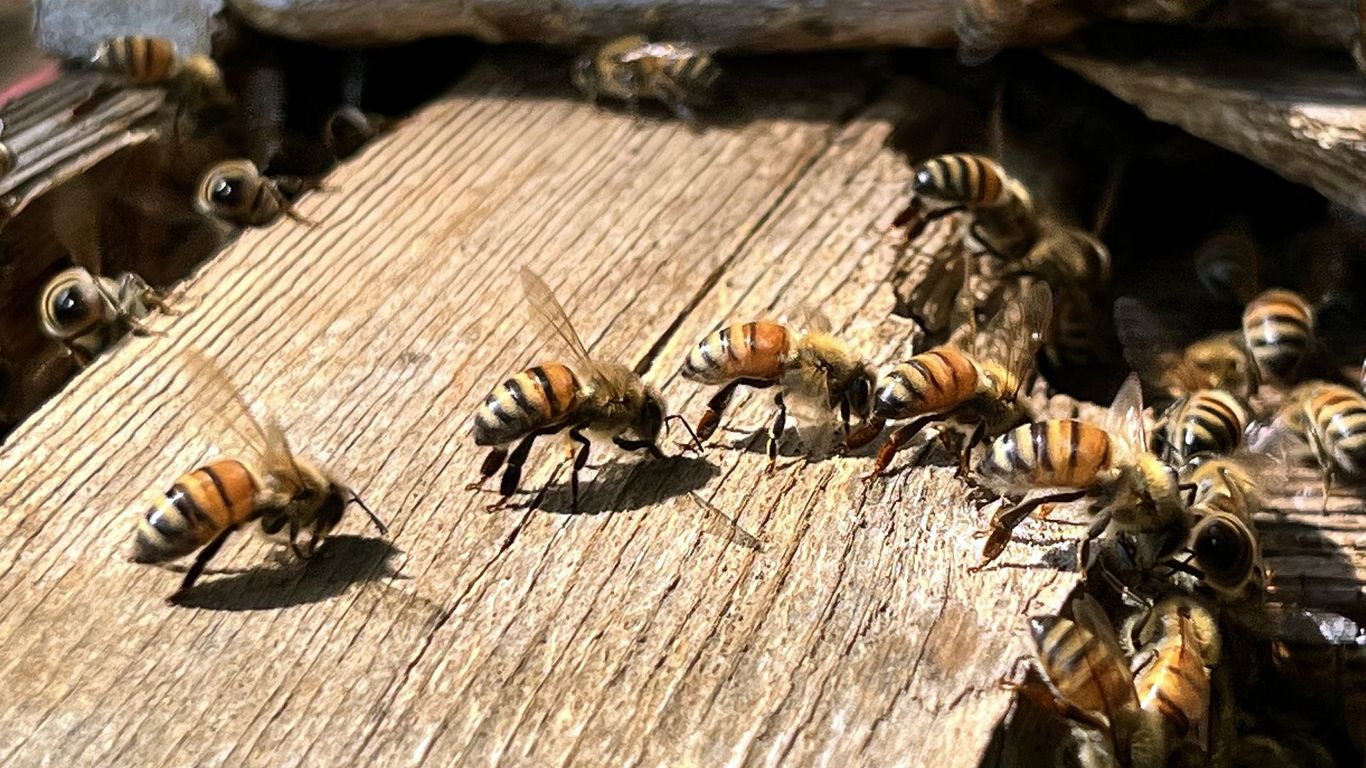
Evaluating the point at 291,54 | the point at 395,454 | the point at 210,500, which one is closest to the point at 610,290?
the point at 395,454

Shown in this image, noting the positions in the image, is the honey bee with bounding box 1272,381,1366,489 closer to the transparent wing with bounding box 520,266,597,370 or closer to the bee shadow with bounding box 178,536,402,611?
the transparent wing with bounding box 520,266,597,370

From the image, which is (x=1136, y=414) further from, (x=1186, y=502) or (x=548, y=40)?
(x=548, y=40)

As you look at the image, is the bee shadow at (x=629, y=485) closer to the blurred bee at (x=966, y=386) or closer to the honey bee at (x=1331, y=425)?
the blurred bee at (x=966, y=386)

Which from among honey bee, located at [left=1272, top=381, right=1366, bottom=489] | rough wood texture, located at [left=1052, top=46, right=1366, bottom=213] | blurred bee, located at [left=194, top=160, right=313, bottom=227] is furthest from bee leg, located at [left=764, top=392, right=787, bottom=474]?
blurred bee, located at [left=194, top=160, right=313, bottom=227]

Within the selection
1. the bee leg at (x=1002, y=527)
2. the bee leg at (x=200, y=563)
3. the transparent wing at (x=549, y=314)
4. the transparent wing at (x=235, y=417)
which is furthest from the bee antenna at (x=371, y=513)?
the bee leg at (x=1002, y=527)

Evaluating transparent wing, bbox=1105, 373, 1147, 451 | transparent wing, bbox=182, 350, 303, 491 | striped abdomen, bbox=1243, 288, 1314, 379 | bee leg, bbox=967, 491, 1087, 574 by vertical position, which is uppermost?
transparent wing, bbox=182, 350, 303, 491

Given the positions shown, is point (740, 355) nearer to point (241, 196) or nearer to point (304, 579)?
point (304, 579)
